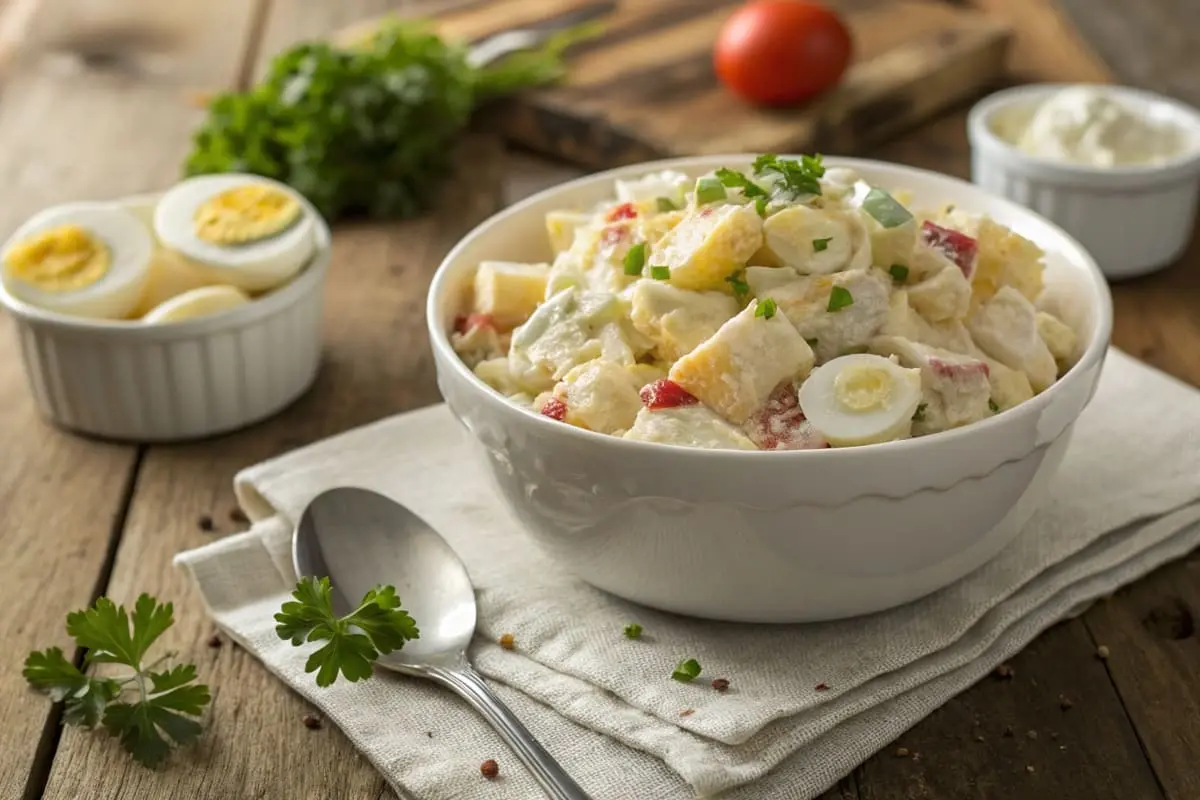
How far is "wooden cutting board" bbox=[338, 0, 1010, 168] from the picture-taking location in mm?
3824

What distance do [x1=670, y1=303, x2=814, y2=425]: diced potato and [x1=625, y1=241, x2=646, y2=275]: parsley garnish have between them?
0.76 feet

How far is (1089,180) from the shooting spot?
10.8 feet

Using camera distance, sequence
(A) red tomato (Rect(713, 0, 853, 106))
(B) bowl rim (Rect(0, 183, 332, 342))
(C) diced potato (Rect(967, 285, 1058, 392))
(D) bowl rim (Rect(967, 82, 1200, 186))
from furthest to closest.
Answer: (A) red tomato (Rect(713, 0, 853, 106)) < (D) bowl rim (Rect(967, 82, 1200, 186)) < (B) bowl rim (Rect(0, 183, 332, 342)) < (C) diced potato (Rect(967, 285, 1058, 392))

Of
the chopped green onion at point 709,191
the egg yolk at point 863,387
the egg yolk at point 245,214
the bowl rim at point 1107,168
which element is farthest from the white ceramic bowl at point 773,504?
the bowl rim at point 1107,168

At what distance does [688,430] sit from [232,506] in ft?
3.42

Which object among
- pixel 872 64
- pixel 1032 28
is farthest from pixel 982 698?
pixel 1032 28

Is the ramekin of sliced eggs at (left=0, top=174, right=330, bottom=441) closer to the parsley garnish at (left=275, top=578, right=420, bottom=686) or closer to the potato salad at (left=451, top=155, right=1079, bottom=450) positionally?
the potato salad at (left=451, top=155, right=1079, bottom=450)

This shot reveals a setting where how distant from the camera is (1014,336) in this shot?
218cm

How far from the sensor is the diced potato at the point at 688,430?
196 cm

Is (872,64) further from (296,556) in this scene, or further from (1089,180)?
(296,556)

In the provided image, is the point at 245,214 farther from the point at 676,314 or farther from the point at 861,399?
the point at 861,399

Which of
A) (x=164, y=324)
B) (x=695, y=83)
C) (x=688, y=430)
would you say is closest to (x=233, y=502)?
(x=164, y=324)

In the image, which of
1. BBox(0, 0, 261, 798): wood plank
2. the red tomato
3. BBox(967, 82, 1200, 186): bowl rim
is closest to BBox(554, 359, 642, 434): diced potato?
BBox(0, 0, 261, 798): wood plank

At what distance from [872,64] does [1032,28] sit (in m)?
1.02
